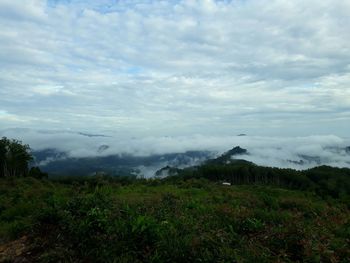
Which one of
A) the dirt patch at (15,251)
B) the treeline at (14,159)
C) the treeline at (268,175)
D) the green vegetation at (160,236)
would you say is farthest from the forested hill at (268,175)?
the dirt patch at (15,251)

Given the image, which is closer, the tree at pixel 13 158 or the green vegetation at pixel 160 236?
the green vegetation at pixel 160 236

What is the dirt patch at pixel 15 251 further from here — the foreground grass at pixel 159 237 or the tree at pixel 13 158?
the tree at pixel 13 158

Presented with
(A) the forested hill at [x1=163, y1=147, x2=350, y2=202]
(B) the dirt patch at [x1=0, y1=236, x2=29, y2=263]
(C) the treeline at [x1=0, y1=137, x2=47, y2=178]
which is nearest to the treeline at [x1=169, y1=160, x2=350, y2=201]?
(A) the forested hill at [x1=163, y1=147, x2=350, y2=202]

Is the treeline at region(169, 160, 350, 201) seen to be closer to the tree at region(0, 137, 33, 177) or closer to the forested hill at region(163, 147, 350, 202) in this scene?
the forested hill at region(163, 147, 350, 202)

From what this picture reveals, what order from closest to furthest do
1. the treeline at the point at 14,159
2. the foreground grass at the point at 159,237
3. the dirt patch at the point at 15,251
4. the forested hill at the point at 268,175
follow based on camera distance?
the foreground grass at the point at 159,237 → the dirt patch at the point at 15,251 → the treeline at the point at 14,159 → the forested hill at the point at 268,175

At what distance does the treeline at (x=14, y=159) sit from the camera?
180ft

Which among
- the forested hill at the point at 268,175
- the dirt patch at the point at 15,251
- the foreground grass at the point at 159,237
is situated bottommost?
the forested hill at the point at 268,175

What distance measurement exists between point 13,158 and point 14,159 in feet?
0.73

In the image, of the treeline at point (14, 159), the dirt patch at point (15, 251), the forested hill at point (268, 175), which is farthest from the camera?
the forested hill at point (268, 175)

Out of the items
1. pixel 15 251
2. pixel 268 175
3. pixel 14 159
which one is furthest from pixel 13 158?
pixel 15 251

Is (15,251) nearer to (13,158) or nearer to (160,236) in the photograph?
(160,236)

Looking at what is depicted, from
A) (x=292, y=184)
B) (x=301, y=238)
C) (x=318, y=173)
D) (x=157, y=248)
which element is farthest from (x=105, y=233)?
(x=318, y=173)

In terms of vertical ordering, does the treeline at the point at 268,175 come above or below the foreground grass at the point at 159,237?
below

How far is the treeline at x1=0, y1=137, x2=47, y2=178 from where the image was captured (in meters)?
54.8
